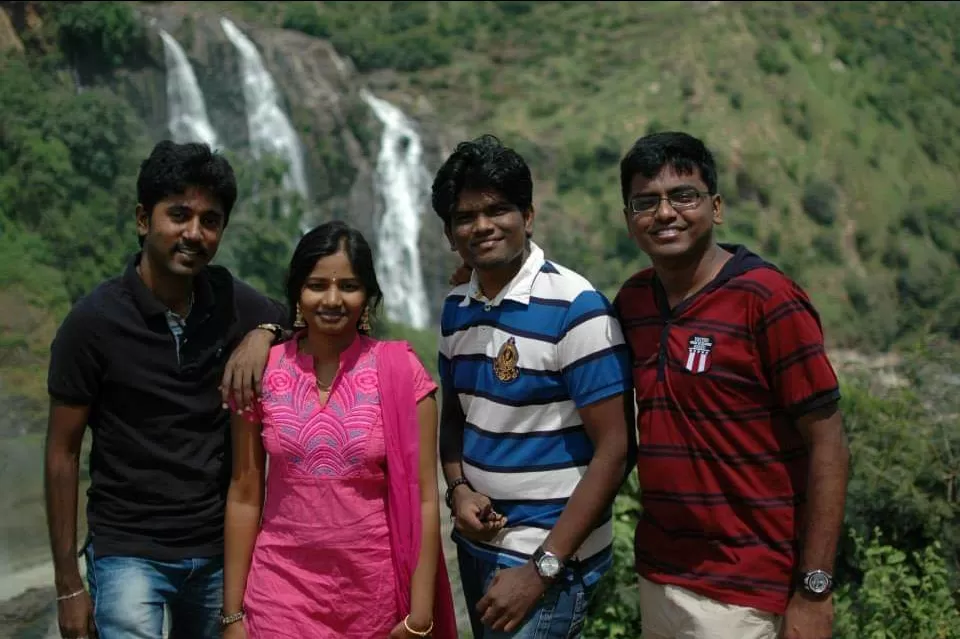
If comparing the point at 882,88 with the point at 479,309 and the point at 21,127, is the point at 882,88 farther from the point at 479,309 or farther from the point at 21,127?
the point at 479,309

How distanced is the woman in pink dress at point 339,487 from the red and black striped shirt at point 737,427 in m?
0.58

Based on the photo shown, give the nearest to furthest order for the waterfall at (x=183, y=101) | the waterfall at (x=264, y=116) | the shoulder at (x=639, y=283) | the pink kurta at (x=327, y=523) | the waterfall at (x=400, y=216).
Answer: the pink kurta at (x=327, y=523) → the shoulder at (x=639, y=283) → the waterfall at (x=183, y=101) → the waterfall at (x=264, y=116) → the waterfall at (x=400, y=216)

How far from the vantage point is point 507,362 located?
2383 millimetres

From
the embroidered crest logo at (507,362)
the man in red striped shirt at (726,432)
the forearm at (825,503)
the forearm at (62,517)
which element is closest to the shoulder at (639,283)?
the man in red striped shirt at (726,432)

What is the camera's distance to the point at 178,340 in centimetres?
261

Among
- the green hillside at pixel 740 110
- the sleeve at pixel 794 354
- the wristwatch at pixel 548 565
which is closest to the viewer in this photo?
the sleeve at pixel 794 354

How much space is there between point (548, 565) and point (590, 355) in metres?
0.49

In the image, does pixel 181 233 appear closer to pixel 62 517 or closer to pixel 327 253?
pixel 327 253

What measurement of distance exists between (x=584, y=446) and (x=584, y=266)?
93.2 ft

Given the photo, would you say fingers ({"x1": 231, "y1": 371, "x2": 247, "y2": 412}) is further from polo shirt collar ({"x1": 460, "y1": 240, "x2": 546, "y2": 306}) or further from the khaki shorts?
the khaki shorts

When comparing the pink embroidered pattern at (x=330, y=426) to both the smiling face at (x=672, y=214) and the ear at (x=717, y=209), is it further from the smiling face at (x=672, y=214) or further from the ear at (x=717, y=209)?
the ear at (x=717, y=209)

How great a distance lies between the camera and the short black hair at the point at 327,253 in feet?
8.05

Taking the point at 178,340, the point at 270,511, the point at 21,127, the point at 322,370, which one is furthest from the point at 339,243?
the point at 21,127

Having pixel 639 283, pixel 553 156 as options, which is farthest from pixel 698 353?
pixel 553 156
